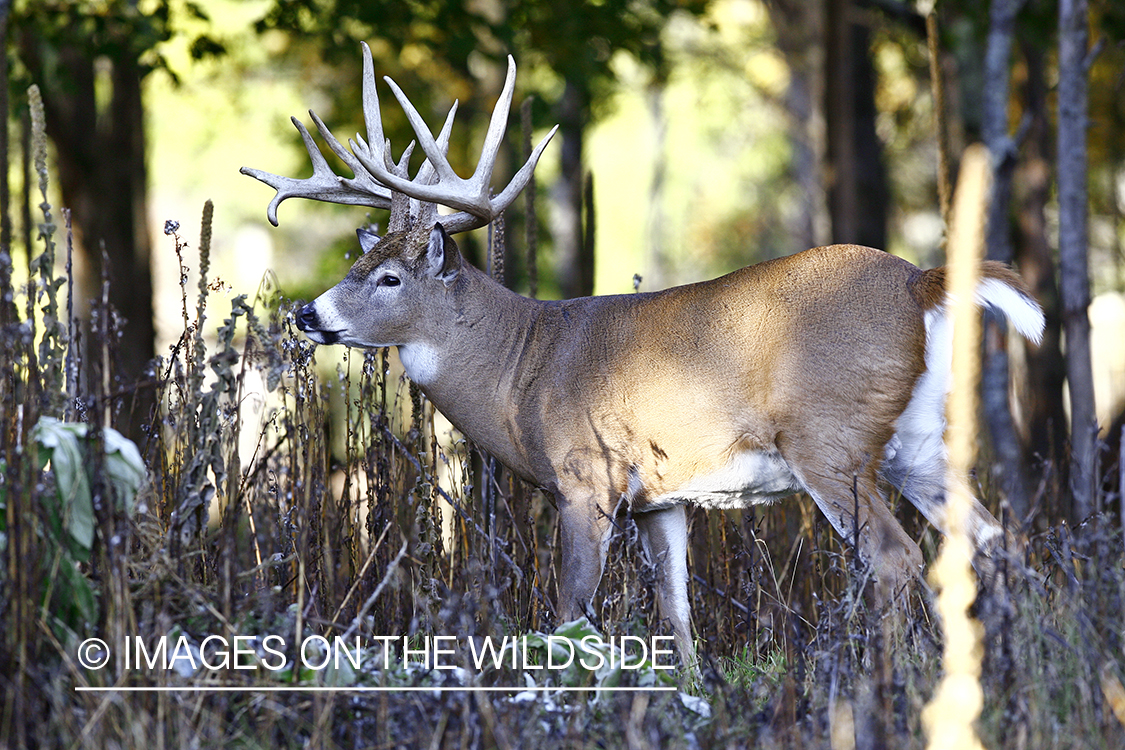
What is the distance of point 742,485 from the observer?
14.6 feet

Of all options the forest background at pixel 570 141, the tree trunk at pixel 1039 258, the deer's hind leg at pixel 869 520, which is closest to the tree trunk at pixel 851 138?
the forest background at pixel 570 141

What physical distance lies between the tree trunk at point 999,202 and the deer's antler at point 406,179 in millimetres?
3575

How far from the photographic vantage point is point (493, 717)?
298 centimetres

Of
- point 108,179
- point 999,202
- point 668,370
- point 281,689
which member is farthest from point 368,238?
point 108,179

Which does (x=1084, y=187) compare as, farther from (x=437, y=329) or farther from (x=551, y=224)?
(x=551, y=224)

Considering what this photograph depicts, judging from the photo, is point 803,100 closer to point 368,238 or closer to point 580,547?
point 368,238

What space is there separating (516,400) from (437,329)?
1.57 feet

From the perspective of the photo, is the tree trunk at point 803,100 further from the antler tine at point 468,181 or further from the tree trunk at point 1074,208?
the antler tine at point 468,181

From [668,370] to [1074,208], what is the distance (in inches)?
112

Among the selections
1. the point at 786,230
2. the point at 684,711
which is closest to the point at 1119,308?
the point at 786,230

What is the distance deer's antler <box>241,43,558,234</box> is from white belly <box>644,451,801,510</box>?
142cm

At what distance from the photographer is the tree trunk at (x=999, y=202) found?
A: 726 centimetres
